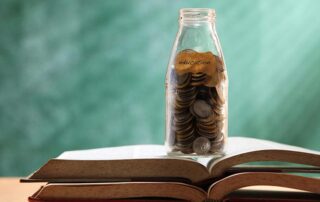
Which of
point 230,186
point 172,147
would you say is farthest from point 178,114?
point 230,186

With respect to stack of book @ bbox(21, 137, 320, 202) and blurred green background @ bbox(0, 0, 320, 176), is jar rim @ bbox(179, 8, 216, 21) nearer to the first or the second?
stack of book @ bbox(21, 137, 320, 202)

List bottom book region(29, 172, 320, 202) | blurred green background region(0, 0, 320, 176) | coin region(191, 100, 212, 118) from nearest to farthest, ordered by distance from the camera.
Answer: bottom book region(29, 172, 320, 202) → coin region(191, 100, 212, 118) → blurred green background region(0, 0, 320, 176)

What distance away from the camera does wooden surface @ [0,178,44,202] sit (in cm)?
85

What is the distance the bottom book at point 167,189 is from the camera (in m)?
0.68

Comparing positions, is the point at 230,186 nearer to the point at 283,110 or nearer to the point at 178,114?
the point at 178,114

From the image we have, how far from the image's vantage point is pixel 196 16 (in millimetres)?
870

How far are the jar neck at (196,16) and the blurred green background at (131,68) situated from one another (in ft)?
4.54

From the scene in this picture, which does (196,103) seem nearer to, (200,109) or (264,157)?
(200,109)

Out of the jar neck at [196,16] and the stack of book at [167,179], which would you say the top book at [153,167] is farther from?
the jar neck at [196,16]

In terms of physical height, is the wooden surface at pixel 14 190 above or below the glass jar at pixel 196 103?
below

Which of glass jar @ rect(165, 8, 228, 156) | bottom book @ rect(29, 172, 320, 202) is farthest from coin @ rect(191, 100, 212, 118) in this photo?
bottom book @ rect(29, 172, 320, 202)

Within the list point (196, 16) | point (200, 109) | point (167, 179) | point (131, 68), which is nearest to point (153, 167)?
point (167, 179)

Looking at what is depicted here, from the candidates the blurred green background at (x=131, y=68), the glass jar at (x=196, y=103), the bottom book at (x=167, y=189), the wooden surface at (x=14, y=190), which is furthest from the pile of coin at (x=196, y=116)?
the blurred green background at (x=131, y=68)

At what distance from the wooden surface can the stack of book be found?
6.1 inches
